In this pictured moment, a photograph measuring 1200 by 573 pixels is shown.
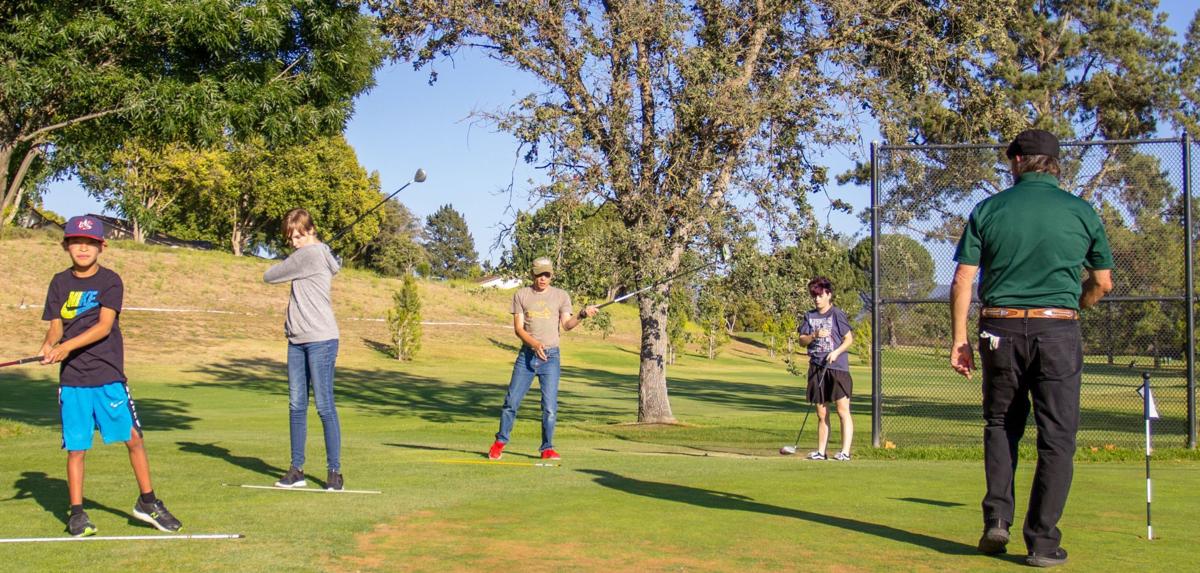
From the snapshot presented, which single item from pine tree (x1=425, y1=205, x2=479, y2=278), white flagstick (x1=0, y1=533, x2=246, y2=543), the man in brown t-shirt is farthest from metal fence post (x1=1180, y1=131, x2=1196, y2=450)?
pine tree (x1=425, y1=205, x2=479, y2=278)

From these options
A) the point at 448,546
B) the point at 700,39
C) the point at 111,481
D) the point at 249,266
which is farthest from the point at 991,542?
the point at 249,266

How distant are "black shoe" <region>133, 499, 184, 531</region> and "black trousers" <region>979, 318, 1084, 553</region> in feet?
13.9

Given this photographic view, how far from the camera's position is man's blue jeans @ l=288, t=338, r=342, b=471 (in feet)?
26.7

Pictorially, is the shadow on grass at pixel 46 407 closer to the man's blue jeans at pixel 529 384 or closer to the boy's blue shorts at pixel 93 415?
the man's blue jeans at pixel 529 384

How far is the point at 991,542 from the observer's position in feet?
18.3

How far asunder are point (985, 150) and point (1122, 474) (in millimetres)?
5054

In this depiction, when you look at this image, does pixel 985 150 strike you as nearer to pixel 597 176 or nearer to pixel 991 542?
pixel 597 176

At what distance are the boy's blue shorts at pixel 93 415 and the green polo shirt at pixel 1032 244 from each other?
4.60m

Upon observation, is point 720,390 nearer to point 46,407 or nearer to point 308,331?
point 46,407

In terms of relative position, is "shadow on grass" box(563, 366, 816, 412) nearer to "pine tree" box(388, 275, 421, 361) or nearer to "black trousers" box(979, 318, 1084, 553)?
"pine tree" box(388, 275, 421, 361)

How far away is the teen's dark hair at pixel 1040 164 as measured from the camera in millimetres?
5863

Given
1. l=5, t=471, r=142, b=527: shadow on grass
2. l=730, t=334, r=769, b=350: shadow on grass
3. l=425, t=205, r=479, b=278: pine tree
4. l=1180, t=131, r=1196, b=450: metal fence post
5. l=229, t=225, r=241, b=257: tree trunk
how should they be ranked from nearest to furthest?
l=5, t=471, r=142, b=527: shadow on grass → l=1180, t=131, r=1196, b=450: metal fence post → l=730, t=334, r=769, b=350: shadow on grass → l=229, t=225, r=241, b=257: tree trunk → l=425, t=205, r=479, b=278: pine tree

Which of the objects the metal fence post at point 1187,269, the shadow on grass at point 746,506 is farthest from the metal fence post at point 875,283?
the shadow on grass at point 746,506

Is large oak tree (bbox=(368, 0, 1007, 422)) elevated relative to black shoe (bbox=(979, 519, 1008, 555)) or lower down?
elevated
